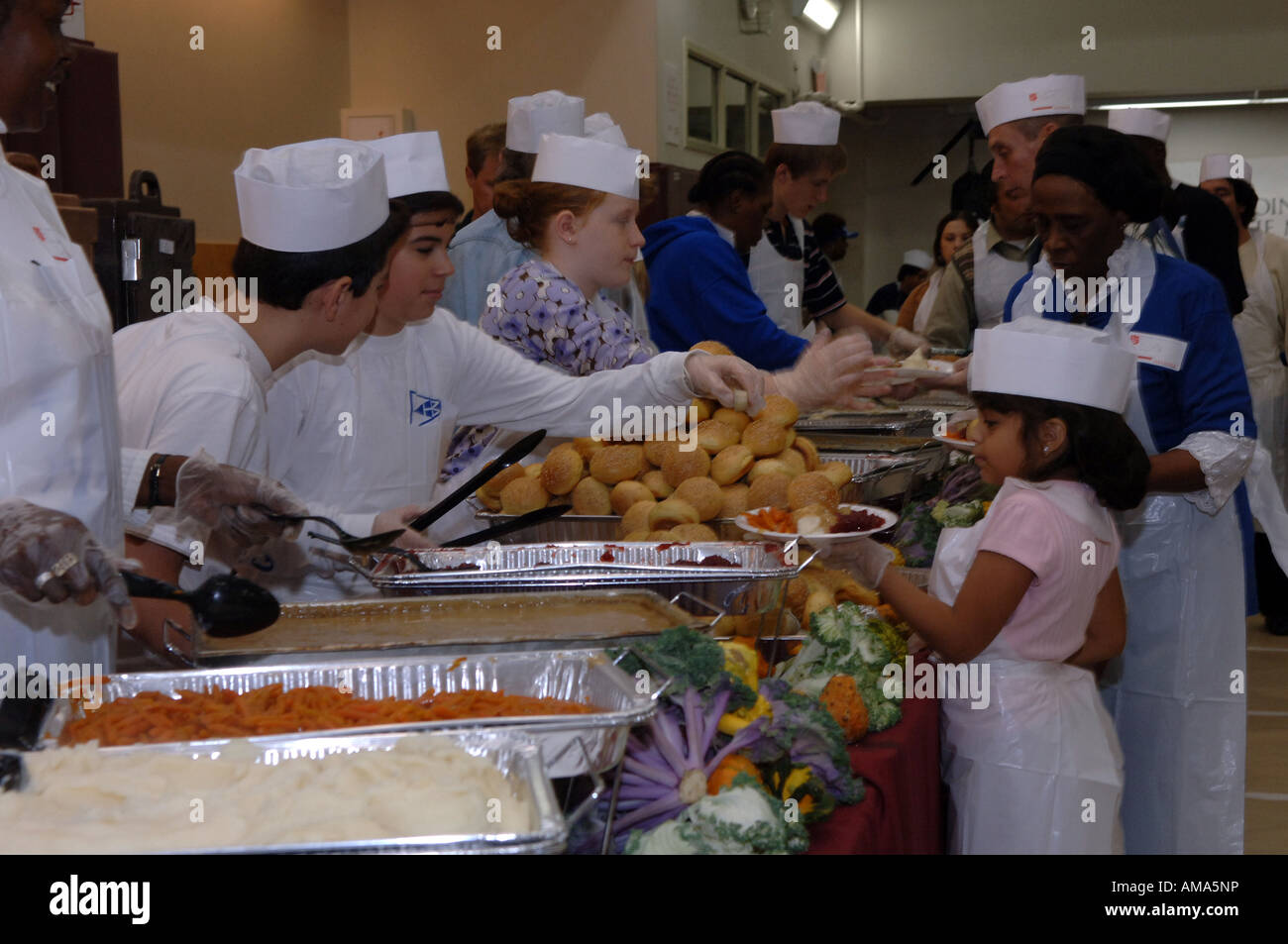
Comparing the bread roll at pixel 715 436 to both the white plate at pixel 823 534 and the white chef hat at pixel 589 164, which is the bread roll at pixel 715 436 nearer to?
the white plate at pixel 823 534

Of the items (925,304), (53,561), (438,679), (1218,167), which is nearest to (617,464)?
(438,679)

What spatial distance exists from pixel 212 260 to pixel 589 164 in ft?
9.88

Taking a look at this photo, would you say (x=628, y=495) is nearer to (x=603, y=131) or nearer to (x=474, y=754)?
(x=603, y=131)

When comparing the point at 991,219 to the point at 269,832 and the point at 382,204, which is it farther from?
the point at 269,832

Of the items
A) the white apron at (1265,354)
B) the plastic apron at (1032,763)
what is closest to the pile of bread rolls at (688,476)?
the plastic apron at (1032,763)


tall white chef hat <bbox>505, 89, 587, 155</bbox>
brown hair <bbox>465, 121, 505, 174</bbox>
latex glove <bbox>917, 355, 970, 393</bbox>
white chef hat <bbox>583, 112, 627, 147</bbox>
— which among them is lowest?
latex glove <bbox>917, 355, 970, 393</bbox>

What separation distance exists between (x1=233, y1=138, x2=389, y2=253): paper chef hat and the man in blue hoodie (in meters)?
1.81

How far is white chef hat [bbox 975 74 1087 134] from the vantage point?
10.3ft

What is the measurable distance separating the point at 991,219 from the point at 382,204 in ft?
Result: 9.51

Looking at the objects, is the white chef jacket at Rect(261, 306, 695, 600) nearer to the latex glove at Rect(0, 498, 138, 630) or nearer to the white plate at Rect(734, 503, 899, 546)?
the white plate at Rect(734, 503, 899, 546)

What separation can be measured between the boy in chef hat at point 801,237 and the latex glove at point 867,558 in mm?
2116

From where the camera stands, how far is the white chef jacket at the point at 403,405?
2066mm

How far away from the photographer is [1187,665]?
252cm

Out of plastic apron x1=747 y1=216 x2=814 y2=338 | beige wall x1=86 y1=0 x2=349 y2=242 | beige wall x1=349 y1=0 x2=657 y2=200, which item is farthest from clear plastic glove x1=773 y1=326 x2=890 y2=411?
beige wall x1=349 y1=0 x2=657 y2=200
